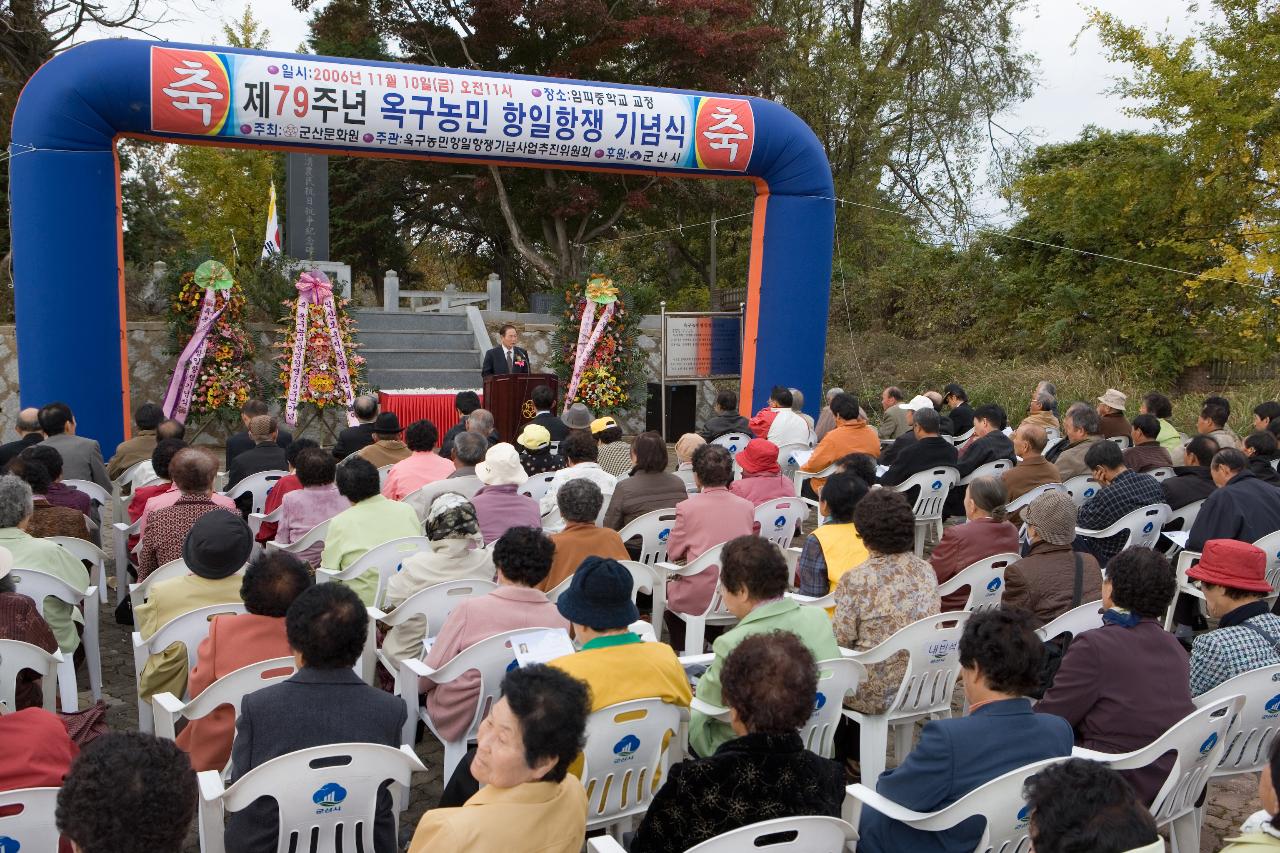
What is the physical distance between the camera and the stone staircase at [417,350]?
1302 centimetres

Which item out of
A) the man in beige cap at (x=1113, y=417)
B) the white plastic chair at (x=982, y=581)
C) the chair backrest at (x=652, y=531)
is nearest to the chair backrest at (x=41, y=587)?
the chair backrest at (x=652, y=531)

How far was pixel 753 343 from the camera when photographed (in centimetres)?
1105

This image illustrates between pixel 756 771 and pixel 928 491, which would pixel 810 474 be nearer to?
pixel 928 491

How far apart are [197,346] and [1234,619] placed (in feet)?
32.3

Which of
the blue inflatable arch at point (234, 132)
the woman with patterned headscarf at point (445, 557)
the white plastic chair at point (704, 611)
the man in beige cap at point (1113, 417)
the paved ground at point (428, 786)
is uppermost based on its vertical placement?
the blue inflatable arch at point (234, 132)

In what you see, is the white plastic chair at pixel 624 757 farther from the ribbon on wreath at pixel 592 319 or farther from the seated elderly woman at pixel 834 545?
the ribbon on wreath at pixel 592 319

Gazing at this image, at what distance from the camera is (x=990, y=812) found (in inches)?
93.0

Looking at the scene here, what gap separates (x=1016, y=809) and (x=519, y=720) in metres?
1.20

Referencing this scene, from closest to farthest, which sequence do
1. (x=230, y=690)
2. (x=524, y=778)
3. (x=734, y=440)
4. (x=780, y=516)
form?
(x=524, y=778) → (x=230, y=690) → (x=780, y=516) → (x=734, y=440)

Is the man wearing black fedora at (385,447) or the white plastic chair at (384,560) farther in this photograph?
the man wearing black fedora at (385,447)

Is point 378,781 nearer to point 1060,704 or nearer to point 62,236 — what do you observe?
point 1060,704

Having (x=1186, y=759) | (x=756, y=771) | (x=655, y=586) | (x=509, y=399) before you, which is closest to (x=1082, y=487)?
(x=655, y=586)

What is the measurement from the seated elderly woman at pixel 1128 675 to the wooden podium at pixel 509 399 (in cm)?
773

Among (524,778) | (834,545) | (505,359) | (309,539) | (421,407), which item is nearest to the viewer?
(524,778)
